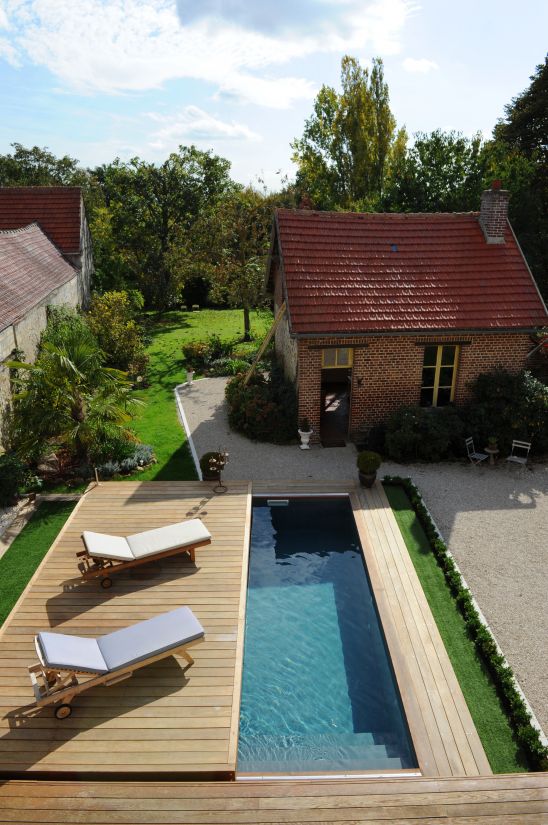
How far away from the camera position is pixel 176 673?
836 centimetres

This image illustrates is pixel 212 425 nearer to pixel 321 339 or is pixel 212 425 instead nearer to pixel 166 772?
pixel 321 339

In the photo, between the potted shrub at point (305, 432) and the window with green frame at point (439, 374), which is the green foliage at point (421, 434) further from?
the potted shrub at point (305, 432)

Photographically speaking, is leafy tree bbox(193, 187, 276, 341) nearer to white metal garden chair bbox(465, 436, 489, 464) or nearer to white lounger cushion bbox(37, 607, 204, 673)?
white metal garden chair bbox(465, 436, 489, 464)

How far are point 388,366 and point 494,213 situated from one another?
21.4 ft

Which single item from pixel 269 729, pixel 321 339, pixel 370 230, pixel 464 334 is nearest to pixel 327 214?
pixel 370 230

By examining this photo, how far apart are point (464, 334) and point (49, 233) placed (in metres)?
21.1

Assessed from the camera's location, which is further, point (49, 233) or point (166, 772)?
point (49, 233)

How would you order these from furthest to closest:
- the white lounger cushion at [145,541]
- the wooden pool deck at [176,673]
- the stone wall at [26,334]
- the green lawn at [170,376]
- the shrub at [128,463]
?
1. the green lawn at [170,376]
2. the shrub at [128,463]
3. the stone wall at [26,334]
4. the white lounger cushion at [145,541]
5. the wooden pool deck at [176,673]

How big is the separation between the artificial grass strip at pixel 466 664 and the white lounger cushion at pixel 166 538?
4497mm

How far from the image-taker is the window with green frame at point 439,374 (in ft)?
55.3

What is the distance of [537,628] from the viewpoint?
9516mm

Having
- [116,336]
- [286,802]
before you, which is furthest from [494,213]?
[286,802]

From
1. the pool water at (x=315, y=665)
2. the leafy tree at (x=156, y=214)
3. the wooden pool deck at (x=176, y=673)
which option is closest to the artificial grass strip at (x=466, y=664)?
the wooden pool deck at (x=176, y=673)

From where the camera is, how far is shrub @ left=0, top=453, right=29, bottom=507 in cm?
1325
